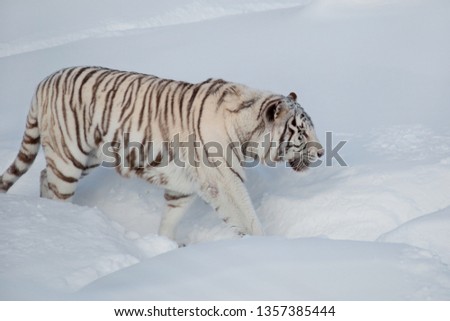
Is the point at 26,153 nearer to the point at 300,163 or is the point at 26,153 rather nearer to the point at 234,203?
the point at 234,203

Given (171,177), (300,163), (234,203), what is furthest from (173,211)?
(300,163)

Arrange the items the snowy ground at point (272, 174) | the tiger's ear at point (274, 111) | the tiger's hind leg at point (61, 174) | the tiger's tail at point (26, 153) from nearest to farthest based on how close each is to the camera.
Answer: the snowy ground at point (272, 174)
the tiger's ear at point (274, 111)
the tiger's hind leg at point (61, 174)
the tiger's tail at point (26, 153)

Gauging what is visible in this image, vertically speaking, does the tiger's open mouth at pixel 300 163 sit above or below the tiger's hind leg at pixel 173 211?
above

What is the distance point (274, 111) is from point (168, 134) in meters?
0.62

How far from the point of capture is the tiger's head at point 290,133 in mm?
3693

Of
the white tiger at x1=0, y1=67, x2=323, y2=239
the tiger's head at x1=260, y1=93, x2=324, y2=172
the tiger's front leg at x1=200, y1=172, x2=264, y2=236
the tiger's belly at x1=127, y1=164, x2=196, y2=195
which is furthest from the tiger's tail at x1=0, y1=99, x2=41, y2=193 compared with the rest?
the tiger's head at x1=260, y1=93, x2=324, y2=172

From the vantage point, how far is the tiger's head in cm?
369

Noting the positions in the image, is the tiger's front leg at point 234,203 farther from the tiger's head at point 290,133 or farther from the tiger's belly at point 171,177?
the tiger's head at point 290,133

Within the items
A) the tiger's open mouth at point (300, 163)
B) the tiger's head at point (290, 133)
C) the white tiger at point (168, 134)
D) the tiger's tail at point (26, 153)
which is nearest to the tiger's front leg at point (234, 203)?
the white tiger at point (168, 134)

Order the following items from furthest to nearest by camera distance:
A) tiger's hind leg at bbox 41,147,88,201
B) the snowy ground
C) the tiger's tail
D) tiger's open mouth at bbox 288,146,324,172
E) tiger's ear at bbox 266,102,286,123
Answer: the tiger's tail < tiger's hind leg at bbox 41,147,88,201 < tiger's open mouth at bbox 288,146,324,172 < tiger's ear at bbox 266,102,286,123 < the snowy ground

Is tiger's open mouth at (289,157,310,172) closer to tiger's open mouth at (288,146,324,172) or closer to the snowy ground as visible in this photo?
tiger's open mouth at (288,146,324,172)

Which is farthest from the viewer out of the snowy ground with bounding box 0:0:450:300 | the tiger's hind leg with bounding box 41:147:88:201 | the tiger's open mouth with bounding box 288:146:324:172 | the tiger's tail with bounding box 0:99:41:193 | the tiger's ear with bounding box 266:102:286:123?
the tiger's tail with bounding box 0:99:41:193

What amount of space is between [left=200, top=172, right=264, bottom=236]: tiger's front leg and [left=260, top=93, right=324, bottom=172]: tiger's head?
0.89 feet
